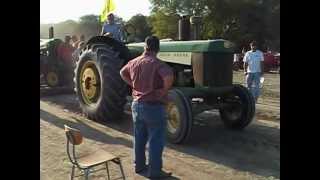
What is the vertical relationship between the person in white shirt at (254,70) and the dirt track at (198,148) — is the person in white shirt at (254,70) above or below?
above

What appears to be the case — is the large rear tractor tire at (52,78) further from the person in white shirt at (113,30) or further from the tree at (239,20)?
the tree at (239,20)

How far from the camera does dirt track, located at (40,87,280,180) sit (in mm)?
5375

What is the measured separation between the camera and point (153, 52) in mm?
5117

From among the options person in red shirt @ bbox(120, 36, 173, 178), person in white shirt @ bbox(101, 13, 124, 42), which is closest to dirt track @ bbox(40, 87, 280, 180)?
person in red shirt @ bbox(120, 36, 173, 178)

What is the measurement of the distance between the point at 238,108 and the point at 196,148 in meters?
1.28

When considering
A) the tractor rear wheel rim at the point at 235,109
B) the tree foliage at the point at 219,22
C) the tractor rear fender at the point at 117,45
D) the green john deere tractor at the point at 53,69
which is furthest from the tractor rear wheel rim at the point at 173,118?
the tree foliage at the point at 219,22

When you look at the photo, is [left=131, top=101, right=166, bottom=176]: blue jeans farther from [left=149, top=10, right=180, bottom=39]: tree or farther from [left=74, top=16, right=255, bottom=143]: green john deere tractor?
[left=149, top=10, right=180, bottom=39]: tree

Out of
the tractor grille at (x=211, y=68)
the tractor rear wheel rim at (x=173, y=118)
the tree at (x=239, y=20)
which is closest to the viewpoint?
the tractor rear wheel rim at (x=173, y=118)

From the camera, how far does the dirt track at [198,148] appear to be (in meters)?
5.38

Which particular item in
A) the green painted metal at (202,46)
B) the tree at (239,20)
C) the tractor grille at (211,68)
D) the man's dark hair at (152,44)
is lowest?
the tractor grille at (211,68)
